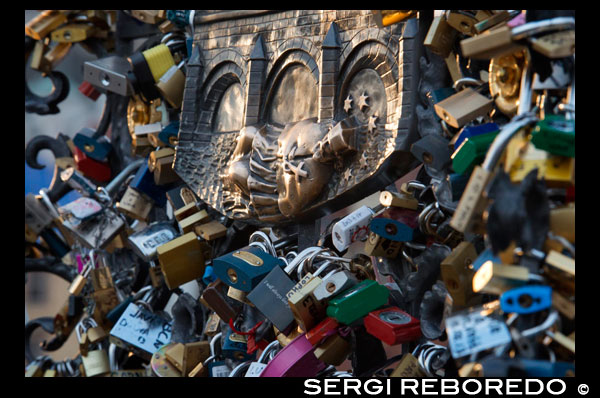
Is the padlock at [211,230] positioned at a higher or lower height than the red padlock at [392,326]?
higher

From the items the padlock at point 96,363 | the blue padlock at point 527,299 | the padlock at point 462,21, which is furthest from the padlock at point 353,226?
the padlock at point 96,363

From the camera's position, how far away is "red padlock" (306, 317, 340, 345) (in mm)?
1931

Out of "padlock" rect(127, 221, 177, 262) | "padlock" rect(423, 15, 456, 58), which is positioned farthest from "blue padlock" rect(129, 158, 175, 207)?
"padlock" rect(423, 15, 456, 58)

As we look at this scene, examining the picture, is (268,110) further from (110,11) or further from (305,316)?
(110,11)

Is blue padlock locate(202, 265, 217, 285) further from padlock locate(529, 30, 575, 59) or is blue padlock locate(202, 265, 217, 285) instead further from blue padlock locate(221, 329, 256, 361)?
padlock locate(529, 30, 575, 59)

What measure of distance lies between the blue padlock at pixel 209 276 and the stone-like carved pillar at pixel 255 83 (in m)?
0.38

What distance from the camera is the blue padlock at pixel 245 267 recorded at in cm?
209

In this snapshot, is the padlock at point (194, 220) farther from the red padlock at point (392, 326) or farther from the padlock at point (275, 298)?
the red padlock at point (392, 326)

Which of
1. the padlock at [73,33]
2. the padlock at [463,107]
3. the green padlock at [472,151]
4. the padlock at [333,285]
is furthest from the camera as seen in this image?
the padlock at [73,33]

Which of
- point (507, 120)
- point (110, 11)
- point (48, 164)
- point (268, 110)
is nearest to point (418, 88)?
point (507, 120)

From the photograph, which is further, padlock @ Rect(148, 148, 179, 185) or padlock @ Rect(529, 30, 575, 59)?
padlock @ Rect(148, 148, 179, 185)

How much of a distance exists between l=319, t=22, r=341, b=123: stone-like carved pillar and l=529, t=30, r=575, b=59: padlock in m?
0.72

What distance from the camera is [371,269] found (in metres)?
2.04

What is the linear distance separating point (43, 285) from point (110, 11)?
927 millimetres
